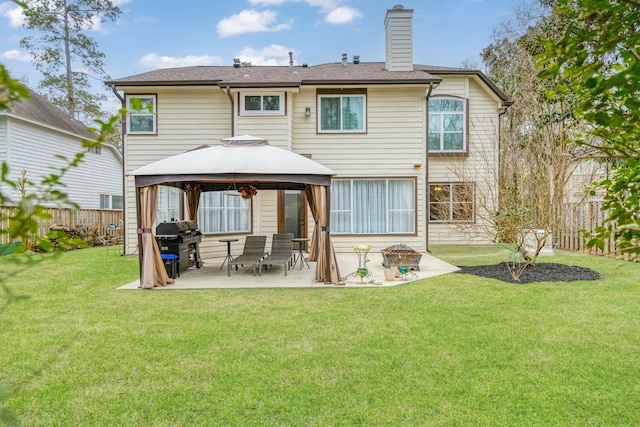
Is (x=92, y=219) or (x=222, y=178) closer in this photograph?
(x=222, y=178)

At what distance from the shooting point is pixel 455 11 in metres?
17.5

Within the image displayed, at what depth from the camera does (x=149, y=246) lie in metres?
8.15

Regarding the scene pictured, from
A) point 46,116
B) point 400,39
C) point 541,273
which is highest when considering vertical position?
point 400,39

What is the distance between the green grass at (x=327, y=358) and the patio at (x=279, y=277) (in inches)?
32.8

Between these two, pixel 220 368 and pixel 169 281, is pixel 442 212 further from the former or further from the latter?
pixel 220 368

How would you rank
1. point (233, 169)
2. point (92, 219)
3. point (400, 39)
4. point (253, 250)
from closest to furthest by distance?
point (233, 169) < point (253, 250) < point (400, 39) < point (92, 219)

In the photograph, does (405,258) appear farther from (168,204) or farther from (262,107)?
(168,204)

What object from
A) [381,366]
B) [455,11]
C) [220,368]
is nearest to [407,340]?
[381,366]

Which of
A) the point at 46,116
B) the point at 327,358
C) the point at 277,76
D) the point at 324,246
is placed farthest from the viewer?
the point at 46,116

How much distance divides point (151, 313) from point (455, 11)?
58.5 feet

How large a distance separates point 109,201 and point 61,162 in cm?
829

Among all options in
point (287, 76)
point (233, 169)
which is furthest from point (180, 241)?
point (287, 76)

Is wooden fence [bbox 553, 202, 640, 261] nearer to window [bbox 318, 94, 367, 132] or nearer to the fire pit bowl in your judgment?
the fire pit bowl

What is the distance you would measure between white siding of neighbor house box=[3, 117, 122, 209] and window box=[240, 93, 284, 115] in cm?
781
